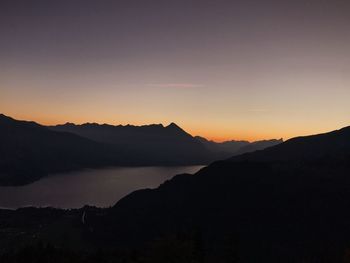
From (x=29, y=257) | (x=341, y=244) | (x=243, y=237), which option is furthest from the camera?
(x=243, y=237)

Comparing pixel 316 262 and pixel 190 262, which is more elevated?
pixel 190 262

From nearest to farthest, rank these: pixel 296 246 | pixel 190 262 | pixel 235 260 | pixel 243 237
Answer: pixel 190 262
pixel 235 260
pixel 296 246
pixel 243 237

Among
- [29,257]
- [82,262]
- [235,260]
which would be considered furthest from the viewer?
[29,257]

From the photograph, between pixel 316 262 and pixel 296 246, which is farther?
pixel 296 246

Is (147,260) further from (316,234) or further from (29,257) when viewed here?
(316,234)

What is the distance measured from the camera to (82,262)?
113000 mm

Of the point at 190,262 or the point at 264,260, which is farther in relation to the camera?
the point at 264,260

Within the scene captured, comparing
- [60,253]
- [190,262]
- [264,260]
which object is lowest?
[264,260]

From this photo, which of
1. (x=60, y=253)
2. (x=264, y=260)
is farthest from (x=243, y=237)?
(x=60, y=253)

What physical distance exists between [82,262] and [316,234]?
123453 millimetres

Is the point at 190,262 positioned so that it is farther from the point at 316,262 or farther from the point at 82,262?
the point at 316,262

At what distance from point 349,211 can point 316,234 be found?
25.5 meters

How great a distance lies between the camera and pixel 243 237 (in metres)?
194

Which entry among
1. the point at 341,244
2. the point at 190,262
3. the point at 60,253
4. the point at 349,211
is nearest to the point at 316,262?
the point at 341,244
